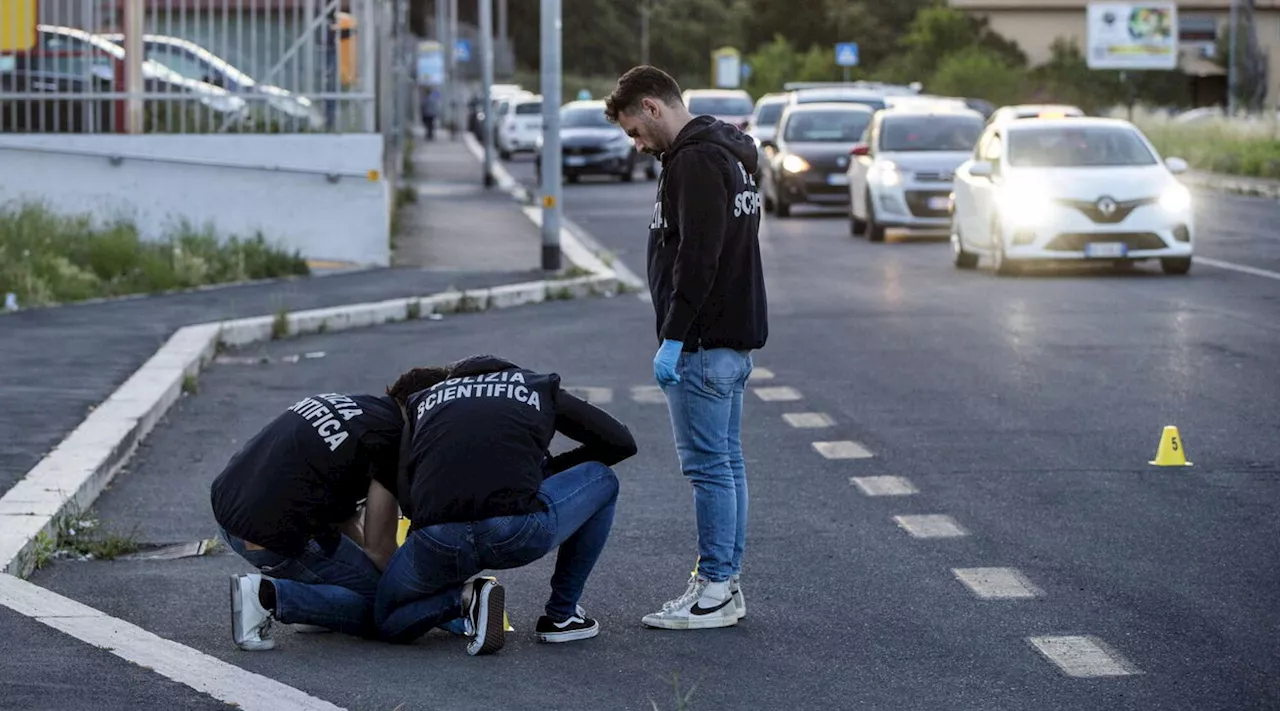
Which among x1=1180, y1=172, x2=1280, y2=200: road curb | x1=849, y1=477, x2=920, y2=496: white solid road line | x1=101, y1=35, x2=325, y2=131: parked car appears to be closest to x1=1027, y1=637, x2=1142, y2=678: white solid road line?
x1=849, y1=477, x2=920, y2=496: white solid road line

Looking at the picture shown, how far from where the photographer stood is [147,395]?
1187cm

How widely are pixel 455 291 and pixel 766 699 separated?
1253 cm

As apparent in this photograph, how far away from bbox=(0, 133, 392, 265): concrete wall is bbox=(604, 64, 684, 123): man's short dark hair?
47.3 feet

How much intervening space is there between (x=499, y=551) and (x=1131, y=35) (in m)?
63.3

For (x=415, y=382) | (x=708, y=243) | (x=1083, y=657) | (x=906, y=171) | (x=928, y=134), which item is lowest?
(x=1083, y=657)

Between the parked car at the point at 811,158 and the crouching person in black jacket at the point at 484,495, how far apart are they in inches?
965

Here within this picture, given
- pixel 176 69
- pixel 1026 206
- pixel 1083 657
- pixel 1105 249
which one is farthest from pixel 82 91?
pixel 1083 657

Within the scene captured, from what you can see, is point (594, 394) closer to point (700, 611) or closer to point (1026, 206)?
point (700, 611)

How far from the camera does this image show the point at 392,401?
22.0 ft

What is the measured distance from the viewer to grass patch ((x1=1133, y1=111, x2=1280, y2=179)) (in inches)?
1575

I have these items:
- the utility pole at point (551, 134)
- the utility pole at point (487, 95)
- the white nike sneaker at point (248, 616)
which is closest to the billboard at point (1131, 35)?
the utility pole at point (487, 95)

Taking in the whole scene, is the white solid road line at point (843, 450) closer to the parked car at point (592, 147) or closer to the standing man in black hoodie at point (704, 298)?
the standing man in black hoodie at point (704, 298)

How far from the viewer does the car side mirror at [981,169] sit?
68.4ft

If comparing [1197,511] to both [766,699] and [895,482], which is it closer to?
[895,482]
